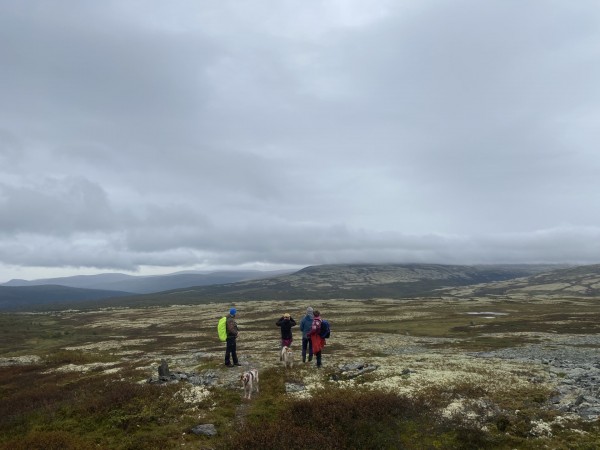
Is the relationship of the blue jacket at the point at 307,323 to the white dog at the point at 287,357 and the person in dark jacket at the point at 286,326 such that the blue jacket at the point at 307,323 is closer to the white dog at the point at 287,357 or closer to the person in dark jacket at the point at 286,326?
the person in dark jacket at the point at 286,326

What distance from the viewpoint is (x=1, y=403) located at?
24516 mm

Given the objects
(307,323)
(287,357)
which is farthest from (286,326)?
(287,357)

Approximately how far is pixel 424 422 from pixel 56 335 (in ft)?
319

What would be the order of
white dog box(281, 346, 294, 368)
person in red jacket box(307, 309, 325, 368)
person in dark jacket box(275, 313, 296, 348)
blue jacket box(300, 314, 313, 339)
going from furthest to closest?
blue jacket box(300, 314, 313, 339), person in dark jacket box(275, 313, 296, 348), white dog box(281, 346, 294, 368), person in red jacket box(307, 309, 325, 368)

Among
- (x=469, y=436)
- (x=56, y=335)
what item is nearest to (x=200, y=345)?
(x=469, y=436)

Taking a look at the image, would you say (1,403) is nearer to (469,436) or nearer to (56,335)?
(469,436)

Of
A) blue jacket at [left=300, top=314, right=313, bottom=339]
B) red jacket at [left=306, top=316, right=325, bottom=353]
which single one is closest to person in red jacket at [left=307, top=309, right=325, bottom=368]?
red jacket at [left=306, top=316, right=325, bottom=353]

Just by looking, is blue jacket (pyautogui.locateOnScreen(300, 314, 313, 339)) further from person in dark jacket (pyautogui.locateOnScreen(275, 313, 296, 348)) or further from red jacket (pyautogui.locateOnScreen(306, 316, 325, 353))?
person in dark jacket (pyautogui.locateOnScreen(275, 313, 296, 348))

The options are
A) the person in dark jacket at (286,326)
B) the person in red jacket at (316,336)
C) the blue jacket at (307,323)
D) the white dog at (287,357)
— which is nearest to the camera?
the person in red jacket at (316,336)

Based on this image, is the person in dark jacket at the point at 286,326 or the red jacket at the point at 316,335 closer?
the red jacket at the point at 316,335

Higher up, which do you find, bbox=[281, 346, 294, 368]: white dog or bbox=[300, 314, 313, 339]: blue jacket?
bbox=[300, 314, 313, 339]: blue jacket

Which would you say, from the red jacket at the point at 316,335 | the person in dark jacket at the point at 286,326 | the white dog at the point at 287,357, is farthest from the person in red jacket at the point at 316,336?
the white dog at the point at 287,357

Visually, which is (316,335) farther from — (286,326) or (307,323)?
(286,326)

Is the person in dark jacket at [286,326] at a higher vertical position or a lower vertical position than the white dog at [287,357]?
higher
